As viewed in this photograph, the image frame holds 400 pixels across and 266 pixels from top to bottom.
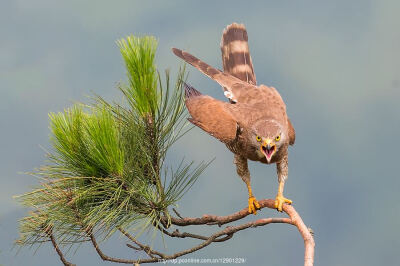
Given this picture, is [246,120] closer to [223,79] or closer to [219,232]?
[223,79]

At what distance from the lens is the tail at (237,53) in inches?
163

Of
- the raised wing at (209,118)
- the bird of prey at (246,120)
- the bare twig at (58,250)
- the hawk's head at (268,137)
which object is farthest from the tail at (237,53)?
the bare twig at (58,250)

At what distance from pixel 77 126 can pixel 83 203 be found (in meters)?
0.46

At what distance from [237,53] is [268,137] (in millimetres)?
1002

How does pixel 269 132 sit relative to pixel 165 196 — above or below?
above

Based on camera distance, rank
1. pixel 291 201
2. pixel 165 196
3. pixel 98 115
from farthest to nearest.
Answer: pixel 291 201
pixel 165 196
pixel 98 115

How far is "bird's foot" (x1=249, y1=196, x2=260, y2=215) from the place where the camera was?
12.1ft

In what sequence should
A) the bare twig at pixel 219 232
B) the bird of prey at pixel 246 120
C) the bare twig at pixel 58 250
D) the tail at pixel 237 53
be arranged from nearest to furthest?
1. the bare twig at pixel 219 232
2. the bare twig at pixel 58 250
3. the bird of prey at pixel 246 120
4. the tail at pixel 237 53

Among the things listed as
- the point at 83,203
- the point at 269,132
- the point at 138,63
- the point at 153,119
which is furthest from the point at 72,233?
the point at 269,132

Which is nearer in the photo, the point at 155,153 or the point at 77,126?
the point at 77,126

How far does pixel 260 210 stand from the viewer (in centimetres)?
374

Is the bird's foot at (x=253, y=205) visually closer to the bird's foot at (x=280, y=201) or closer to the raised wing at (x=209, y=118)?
the bird's foot at (x=280, y=201)

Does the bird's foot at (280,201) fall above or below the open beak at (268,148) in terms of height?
below

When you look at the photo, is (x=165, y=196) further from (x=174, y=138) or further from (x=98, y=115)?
(x=98, y=115)
